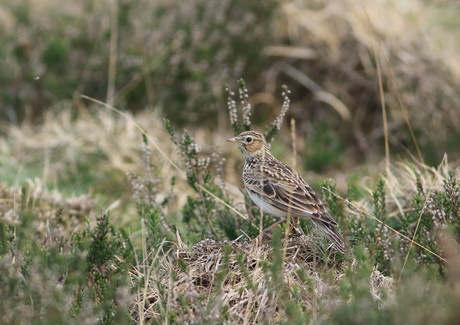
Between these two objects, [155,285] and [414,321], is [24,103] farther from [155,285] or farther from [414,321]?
[414,321]

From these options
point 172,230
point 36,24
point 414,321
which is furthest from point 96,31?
point 414,321

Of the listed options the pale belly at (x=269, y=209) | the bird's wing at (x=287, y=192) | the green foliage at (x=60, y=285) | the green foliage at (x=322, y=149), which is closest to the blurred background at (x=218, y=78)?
the green foliage at (x=322, y=149)

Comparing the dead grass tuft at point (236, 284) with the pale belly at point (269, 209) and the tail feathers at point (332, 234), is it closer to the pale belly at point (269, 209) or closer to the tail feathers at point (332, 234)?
the tail feathers at point (332, 234)

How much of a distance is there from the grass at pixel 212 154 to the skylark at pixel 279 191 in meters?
0.11

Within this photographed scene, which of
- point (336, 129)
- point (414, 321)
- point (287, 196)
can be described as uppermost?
point (414, 321)

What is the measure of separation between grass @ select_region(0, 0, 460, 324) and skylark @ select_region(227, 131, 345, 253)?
11 centimetres

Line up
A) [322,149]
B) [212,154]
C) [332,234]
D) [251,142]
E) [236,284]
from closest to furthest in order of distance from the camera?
[236,284] → [332,234] → [251,142] → [212,154] → [322,149]

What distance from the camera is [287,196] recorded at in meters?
5.09

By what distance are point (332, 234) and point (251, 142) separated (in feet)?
4.02

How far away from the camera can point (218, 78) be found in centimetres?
933

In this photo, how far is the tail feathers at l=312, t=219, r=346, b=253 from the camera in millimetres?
4580

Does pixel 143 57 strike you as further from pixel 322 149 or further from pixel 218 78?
pixel 322 149

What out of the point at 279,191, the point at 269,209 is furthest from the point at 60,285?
the point at 279,191

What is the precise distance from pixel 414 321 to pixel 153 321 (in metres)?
1.61
